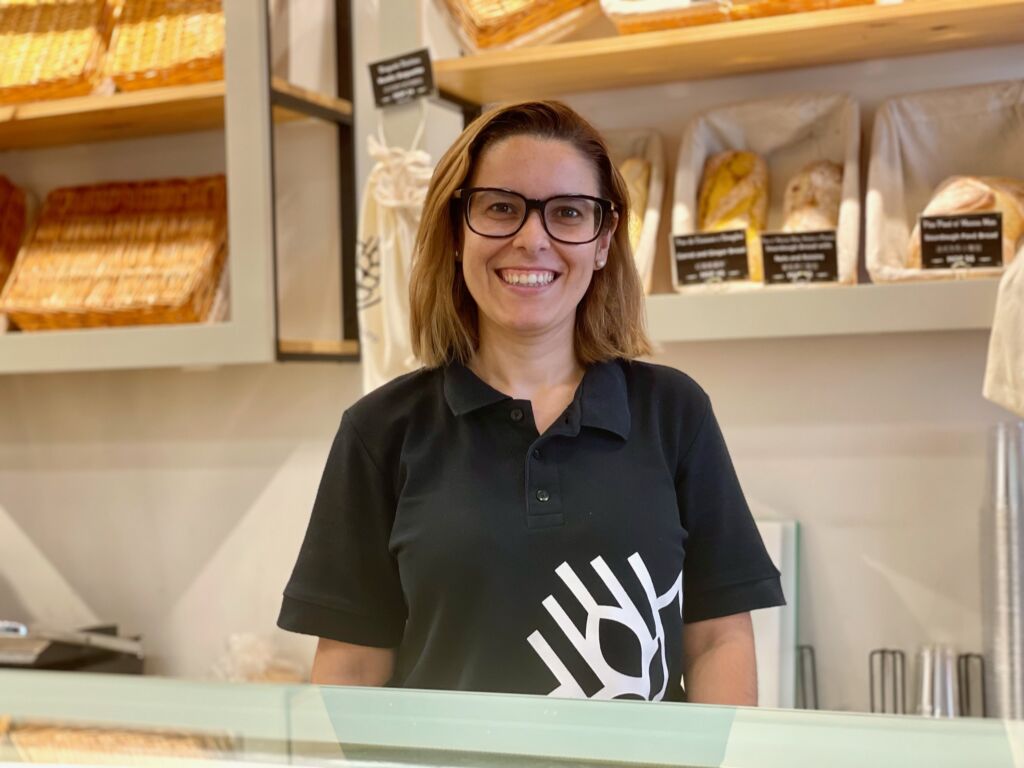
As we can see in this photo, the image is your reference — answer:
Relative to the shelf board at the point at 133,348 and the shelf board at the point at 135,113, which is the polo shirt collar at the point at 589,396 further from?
the shelf board at the point at 135,113

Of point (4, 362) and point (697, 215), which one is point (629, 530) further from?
point (4, 362)

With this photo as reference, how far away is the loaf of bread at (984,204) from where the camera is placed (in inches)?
70.6

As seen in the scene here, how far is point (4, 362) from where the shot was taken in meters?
2.40

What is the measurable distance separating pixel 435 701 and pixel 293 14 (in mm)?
1948

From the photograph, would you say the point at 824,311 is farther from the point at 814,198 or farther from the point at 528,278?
the point at 528,278

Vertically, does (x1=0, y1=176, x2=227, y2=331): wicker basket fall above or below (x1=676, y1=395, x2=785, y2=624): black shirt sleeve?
above

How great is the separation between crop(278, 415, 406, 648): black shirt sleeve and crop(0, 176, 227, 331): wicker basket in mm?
1228

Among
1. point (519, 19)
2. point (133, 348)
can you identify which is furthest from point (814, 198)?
point (133, 348)

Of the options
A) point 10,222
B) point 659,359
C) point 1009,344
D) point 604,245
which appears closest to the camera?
point 604,245

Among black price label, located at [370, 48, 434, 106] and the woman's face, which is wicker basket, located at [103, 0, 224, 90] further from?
the woman's face

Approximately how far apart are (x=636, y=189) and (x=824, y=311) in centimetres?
42

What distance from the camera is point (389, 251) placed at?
212 cm

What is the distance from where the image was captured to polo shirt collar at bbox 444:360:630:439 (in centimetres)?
116

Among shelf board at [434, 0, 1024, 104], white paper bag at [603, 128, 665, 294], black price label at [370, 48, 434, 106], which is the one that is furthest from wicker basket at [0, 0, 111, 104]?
white paper bag at [603, 128, 665, 294]
